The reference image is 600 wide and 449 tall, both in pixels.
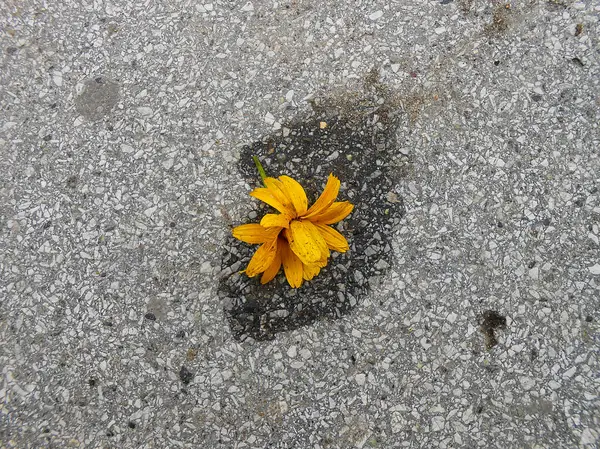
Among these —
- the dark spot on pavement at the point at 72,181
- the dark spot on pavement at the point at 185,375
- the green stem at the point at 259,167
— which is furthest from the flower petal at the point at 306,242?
the dark spot on pavement at the point at 72,181

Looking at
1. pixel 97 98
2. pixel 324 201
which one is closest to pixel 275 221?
pixel 324 201

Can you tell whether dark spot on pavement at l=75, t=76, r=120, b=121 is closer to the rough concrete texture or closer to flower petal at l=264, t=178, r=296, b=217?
the rough concrete texture

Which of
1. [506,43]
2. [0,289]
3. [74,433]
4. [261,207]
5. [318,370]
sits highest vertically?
[506,43]

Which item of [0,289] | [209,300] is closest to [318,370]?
[209,300]

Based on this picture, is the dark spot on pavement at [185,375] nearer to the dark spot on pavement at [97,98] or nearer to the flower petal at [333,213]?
the flower petal at [333,213]

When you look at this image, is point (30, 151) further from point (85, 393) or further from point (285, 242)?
point (285, 242)

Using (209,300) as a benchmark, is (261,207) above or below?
above
